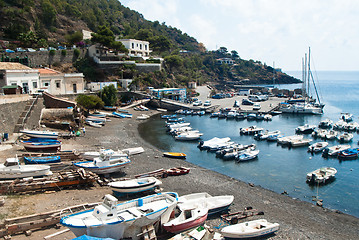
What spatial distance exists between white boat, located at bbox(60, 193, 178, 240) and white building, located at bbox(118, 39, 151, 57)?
72421mm

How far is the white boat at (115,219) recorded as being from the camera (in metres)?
13.9

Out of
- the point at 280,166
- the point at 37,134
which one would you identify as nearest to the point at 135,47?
the point at 37,134

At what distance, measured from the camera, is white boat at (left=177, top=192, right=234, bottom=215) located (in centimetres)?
1891

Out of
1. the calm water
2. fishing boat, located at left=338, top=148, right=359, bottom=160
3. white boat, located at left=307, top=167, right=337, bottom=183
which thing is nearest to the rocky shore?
the calm water

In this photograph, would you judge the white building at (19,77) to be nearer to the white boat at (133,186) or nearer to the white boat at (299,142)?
the white boat at (133,186)

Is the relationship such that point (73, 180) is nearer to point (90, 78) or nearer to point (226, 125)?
point (226, 125)

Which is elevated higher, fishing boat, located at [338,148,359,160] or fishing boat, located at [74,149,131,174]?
fishing boat, located at [74,149,131,174]

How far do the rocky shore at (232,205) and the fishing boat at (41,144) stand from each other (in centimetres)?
101

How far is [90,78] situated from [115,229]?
58204 mm

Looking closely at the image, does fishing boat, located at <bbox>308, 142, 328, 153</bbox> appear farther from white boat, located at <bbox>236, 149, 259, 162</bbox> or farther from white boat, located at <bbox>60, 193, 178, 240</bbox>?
white boat, located at <bbox>60, 193, 178, 240</bbox>

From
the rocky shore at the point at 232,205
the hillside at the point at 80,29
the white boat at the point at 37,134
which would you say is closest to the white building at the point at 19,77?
the white boat at the point at 37,134

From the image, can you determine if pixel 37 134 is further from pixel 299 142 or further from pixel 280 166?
pixel 299 142

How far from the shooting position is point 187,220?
53.9ft

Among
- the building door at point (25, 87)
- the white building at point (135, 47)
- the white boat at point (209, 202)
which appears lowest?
the white boat at point (209, 202)
